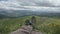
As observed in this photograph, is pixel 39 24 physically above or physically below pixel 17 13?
below

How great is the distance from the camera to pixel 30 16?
202 cm

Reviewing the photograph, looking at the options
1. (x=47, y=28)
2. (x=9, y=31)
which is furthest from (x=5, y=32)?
(x=47, y=28)

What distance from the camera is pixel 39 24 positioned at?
2006 millimetres

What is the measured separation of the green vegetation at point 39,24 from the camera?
1.99 m

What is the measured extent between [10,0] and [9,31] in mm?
543

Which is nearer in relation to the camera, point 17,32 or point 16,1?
point 17,32

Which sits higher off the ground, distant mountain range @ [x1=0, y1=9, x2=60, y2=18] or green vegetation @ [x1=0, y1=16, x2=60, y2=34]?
distant mountain range @ [x1=0, y1=9, x2=60, y2=18]

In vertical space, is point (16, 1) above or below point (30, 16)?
above

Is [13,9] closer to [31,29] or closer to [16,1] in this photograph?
[16,1]

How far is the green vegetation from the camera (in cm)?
199

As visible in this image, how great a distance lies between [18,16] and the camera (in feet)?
6.66

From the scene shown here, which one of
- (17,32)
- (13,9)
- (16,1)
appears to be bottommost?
(17,32)

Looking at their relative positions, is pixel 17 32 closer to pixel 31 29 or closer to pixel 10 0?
pixel 31 29

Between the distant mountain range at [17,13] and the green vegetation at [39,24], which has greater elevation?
the distant mountain range at [17,13]
